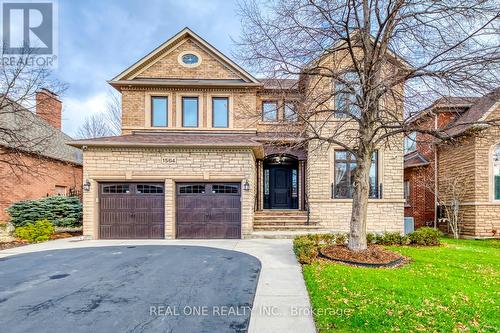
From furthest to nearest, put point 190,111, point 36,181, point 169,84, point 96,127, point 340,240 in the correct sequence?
1. point 96,127
2. point 36,181
3. point 190,111
4. point 169,84
5. point 340,240

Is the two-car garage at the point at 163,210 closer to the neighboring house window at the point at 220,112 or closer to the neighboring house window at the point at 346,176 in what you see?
the neighboring house window at the point at 220,112

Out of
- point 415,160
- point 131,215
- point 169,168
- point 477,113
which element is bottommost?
point 131,215

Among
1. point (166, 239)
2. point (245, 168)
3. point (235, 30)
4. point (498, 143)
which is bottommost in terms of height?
point (166, 239)

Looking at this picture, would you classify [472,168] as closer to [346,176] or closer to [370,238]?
[346,176]

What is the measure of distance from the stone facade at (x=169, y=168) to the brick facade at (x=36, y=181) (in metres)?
4.24

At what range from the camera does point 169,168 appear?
12078 millimetres

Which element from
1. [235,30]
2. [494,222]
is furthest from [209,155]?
[494,222]

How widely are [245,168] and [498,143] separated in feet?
38.1

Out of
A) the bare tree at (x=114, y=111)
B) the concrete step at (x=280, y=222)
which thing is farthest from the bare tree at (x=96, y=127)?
the concrete step at (x=280, y=222)

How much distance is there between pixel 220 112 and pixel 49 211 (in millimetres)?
9367

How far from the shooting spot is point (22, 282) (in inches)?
241

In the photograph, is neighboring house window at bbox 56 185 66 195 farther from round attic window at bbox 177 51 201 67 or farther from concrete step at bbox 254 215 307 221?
concrete step at bbox 254 215 307 221

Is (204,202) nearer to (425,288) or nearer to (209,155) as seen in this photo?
(209,155)

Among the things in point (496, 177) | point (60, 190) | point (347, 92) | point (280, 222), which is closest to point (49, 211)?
point (60, 190)
